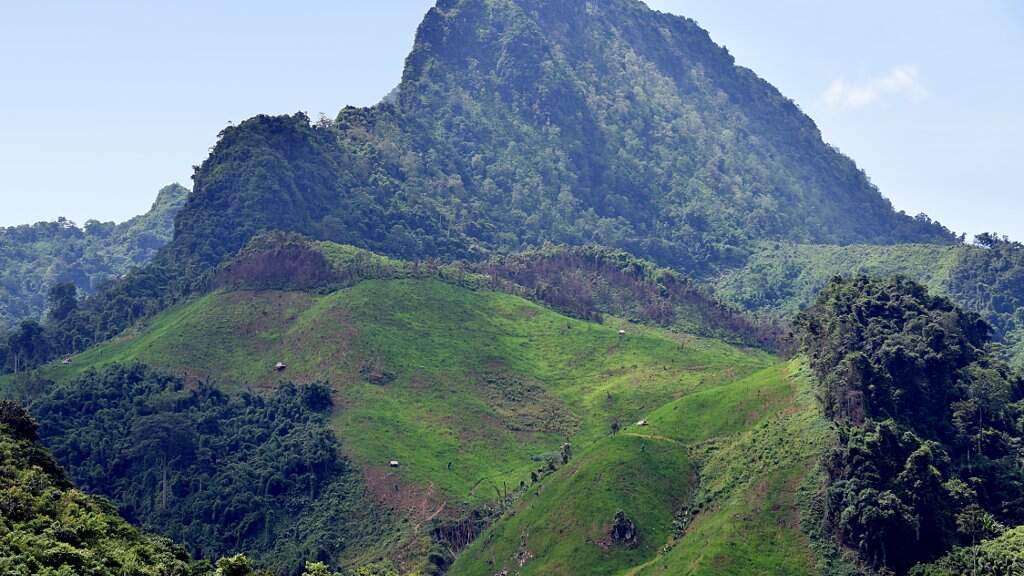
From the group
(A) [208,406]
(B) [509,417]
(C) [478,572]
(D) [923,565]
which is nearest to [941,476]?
(D) [923,565]

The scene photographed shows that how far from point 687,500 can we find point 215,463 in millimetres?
65487

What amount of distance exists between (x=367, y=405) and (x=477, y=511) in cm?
3072

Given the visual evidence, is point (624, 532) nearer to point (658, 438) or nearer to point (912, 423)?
point (658, 438)

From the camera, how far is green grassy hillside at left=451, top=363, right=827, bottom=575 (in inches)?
4668

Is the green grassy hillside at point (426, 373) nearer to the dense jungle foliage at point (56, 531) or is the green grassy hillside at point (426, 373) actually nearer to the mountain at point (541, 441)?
the mountain at point (541, 441)

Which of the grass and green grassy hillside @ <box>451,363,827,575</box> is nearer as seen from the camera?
green grassy hillside @ <box>451,363,827,575</box>

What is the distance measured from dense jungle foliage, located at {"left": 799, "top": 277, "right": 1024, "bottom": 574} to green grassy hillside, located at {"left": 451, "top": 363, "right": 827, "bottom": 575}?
465 centimetres

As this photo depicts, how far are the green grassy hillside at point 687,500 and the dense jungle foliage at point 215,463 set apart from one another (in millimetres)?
24044

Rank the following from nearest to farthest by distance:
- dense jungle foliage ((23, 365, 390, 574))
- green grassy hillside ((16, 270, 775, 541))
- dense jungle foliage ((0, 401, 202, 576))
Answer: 1. dense jungle foliage ((0, 401, 202, 576))
2. dense jungle foliage ((23, 365, 390, 574))
3. green grassy hillside ((16, 270, 775, 541))

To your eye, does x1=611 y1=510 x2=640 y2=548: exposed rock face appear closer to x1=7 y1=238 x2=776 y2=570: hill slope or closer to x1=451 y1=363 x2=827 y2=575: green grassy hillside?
x1=451 y1=363 x2=827 y2=575: green grassy hillside

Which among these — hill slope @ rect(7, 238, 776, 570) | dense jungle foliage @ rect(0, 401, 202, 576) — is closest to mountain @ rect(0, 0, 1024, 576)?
hill slope @ rect(7, 238, 776, 570)

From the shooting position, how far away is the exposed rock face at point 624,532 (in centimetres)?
12588

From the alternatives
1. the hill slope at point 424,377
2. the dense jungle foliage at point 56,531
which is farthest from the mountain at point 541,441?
the dense jungle foliage at point 56,531

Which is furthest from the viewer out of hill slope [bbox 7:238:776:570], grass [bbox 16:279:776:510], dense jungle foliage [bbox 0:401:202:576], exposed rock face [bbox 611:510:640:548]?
grass [bbox 16:279:776:510]
